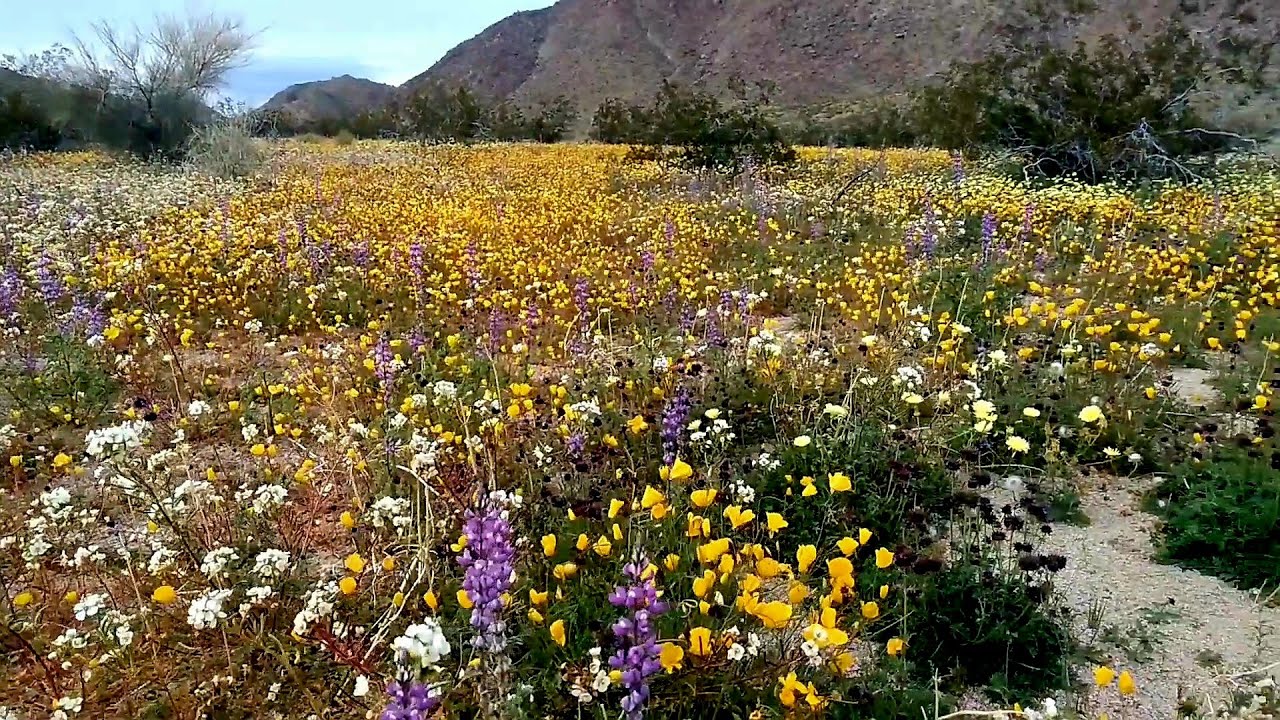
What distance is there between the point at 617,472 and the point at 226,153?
15011 millimetres

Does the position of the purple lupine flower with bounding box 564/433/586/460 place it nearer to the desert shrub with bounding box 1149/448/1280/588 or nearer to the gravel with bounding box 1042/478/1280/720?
the gravel with bounding box 1042/478/1280/720

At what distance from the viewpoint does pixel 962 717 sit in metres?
2.29

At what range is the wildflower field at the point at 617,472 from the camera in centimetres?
246

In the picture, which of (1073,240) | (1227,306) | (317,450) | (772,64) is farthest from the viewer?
(772,64)

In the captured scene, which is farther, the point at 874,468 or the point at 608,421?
the point at 608,421

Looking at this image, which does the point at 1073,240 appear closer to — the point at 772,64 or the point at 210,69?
the point at 210,69

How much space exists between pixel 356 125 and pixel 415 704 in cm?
3563

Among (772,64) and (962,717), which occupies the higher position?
(772,64)

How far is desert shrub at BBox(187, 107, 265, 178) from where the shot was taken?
1508 centimetres

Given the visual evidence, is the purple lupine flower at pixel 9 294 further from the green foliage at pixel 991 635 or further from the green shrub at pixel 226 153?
the green shrub at pixel 226 153

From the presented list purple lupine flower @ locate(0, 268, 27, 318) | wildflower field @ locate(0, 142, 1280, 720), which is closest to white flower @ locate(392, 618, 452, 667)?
wildflower field @ locate(0, 142, 1280, 720)

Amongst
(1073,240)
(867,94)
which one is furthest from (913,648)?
(867,94)

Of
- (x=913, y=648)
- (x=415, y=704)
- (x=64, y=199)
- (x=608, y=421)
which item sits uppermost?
(x=64, y=199)

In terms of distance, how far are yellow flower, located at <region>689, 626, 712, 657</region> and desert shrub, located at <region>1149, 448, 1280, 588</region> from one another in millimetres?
2085
